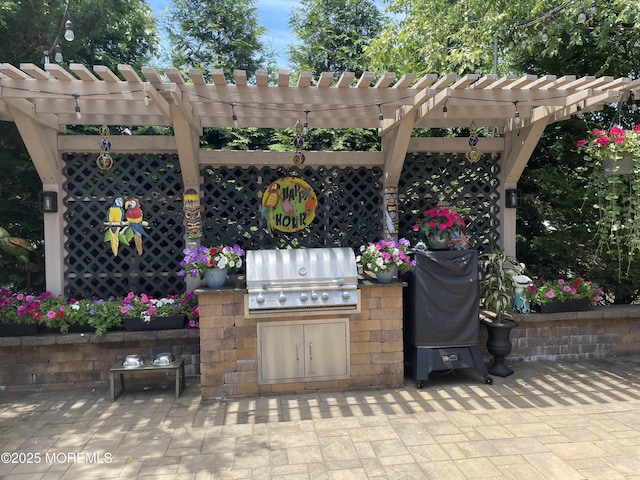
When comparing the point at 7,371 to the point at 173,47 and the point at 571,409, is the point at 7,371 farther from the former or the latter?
the point at 173,47

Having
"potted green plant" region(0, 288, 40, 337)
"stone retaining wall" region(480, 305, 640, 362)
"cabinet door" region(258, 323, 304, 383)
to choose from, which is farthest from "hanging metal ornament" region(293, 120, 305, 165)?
"potted green plant" region(0, 288, 40, 337)

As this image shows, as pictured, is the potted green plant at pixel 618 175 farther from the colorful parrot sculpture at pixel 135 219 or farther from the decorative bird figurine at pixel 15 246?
the decorative bird figurine at pixel 15 246

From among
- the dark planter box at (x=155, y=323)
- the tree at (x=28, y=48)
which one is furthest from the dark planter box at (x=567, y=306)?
the tree at (x=28, y=48)

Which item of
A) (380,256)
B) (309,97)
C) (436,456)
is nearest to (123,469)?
(436,456)

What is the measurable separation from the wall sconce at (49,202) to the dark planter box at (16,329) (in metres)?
1.15

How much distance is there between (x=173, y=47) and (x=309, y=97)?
A: 18.0ft

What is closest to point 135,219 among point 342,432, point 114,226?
point 114,226

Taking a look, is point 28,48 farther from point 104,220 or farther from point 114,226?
point 114,226

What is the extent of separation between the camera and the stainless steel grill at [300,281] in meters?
3.85

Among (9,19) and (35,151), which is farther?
(9,19)

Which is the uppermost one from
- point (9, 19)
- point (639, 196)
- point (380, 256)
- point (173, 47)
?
point (173, 47)

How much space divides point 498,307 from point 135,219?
385 centimetres

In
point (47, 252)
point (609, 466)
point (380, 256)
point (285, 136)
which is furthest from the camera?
point (285, 136)

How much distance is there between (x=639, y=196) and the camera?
4250mm
